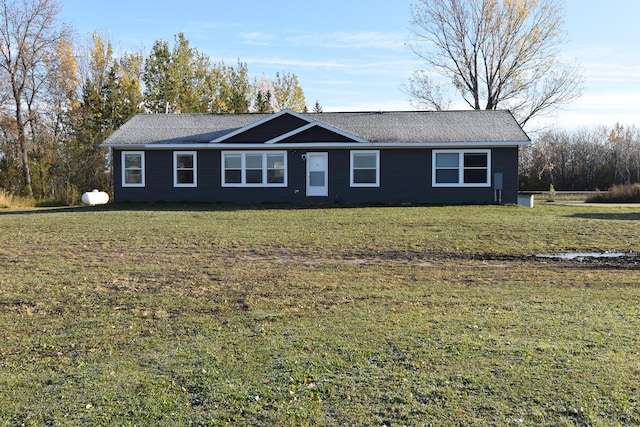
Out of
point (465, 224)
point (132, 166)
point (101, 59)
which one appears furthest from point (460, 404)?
point (101, 59)

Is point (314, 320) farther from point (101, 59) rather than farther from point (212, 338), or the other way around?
point (101, 59)

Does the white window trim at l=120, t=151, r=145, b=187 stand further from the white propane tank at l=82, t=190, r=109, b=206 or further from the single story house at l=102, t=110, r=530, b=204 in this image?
the white propane tank at l=82, t=190, r=109, b=206

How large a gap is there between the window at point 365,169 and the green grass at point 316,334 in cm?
983

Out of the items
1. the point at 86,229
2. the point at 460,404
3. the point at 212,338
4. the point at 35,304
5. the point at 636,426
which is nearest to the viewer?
the point at 636,426

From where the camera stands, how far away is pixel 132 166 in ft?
71.5

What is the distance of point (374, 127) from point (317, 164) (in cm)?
301

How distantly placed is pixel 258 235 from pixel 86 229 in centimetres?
431

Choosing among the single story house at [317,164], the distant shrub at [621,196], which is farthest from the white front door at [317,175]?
the distant shrub at [621,196]

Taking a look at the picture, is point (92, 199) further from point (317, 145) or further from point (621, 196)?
point (621, 196)

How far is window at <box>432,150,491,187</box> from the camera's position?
20922 millimetres

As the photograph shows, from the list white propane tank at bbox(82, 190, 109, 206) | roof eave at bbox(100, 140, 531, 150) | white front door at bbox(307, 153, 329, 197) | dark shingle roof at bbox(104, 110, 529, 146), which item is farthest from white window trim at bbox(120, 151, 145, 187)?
white front door at bbox(307, 153, 329, 197)

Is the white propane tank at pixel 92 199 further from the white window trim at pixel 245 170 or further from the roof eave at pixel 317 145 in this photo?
the white window trim at pixel 245 170

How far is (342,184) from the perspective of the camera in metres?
21.2

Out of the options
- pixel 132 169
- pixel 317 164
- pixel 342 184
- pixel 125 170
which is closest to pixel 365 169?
pixel 342 184
